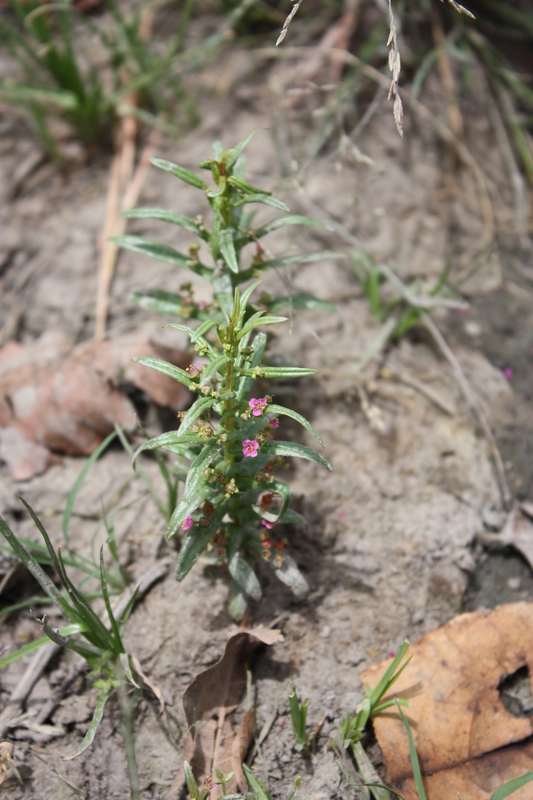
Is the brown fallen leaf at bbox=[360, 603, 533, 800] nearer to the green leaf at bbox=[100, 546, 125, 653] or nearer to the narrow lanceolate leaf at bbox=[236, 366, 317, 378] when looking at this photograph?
the green leaf at bbox=[100, 546, 125, 653]

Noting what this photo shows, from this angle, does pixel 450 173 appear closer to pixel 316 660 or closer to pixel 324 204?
pixel 324 204

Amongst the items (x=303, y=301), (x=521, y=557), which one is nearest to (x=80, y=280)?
(x=303, y=301)

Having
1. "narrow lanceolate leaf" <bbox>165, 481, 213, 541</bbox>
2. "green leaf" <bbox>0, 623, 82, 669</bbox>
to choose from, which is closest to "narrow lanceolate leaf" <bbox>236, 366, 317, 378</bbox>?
"narrow lanceolate leaf" <bbox>165, 481, 213, 541</bbox>

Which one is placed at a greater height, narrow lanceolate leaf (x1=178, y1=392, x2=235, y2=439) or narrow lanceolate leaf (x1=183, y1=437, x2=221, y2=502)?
narrow lanceolate leaf (x1=178, y1=392, x2=235, y2=439)

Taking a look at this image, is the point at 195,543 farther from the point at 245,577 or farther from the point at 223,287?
the point at 223,287

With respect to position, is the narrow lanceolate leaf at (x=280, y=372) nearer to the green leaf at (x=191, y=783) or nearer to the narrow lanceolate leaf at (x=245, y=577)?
the narrow lanceolate leaf at (x=245, y=577)

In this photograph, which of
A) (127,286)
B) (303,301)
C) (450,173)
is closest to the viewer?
(303,301)

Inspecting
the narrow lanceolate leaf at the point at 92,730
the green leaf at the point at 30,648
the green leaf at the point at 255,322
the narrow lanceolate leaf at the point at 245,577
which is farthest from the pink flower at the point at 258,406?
the narrow lanceolate leaf at the point at 92,730
